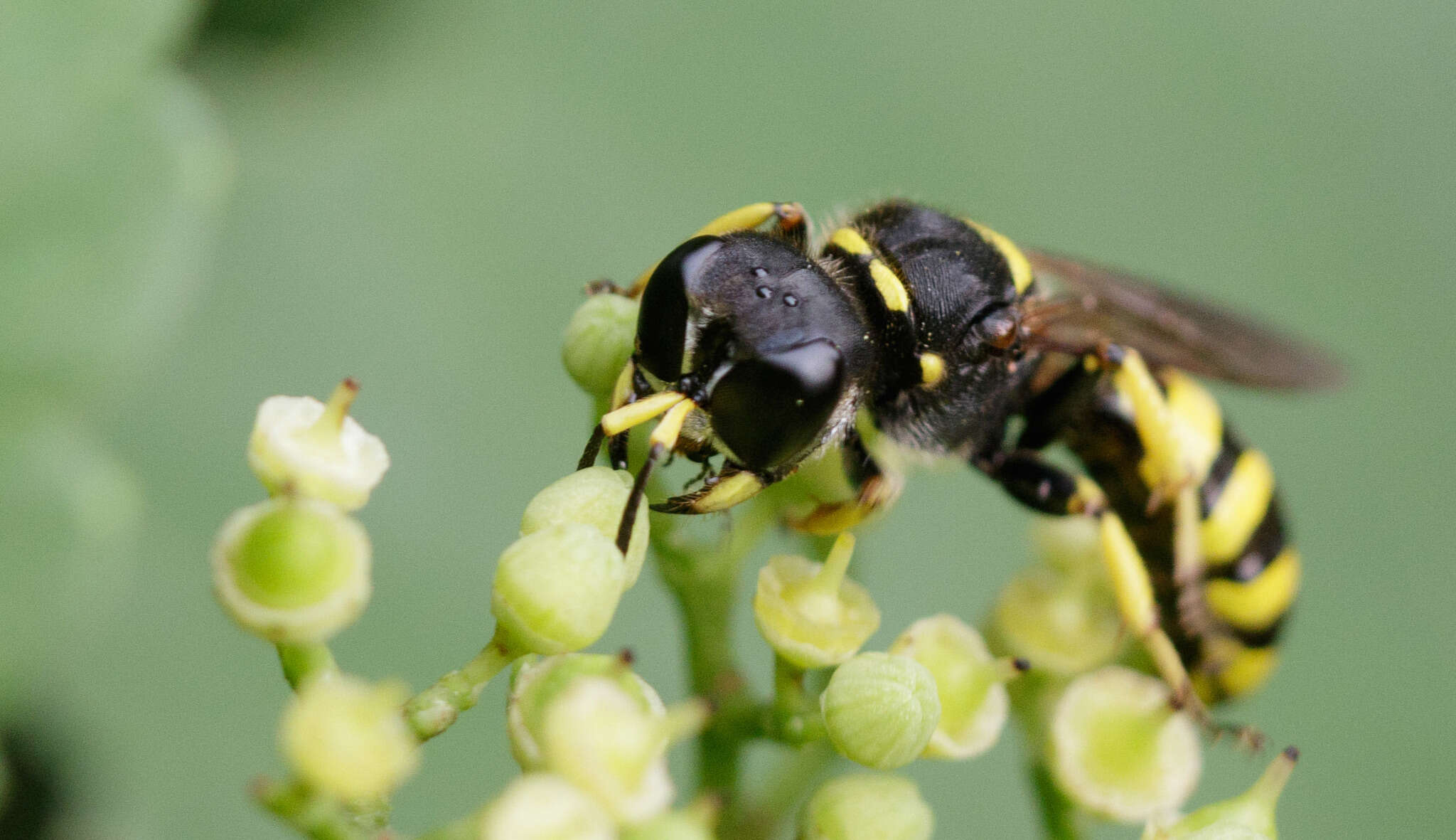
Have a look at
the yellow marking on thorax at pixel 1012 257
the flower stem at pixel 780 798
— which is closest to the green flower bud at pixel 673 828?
the flower stem at pixel 780 798

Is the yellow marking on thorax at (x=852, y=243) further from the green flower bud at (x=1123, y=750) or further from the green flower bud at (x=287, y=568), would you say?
the green flower bud at (x=287, y=568)

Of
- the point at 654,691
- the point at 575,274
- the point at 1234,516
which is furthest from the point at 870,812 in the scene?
the point at 575,274

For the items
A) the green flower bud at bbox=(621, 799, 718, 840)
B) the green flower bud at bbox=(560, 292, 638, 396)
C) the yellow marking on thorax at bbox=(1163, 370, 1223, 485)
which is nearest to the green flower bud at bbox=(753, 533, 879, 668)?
the green flower bud at bbox=(560, 292, 638, 396)

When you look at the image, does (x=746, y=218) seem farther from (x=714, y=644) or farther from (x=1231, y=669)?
(x=1231, y=669)

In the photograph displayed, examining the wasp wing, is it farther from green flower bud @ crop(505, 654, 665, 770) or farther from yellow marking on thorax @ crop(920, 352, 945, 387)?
green flower bud @ crop(505, 654, 665, 770)

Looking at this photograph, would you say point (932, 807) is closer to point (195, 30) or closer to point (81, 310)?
point (81, 310)

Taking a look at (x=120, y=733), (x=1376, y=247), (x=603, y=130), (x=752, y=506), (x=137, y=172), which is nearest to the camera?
(x=752, y=506)

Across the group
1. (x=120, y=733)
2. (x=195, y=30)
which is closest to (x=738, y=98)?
(x=195, y=30)
